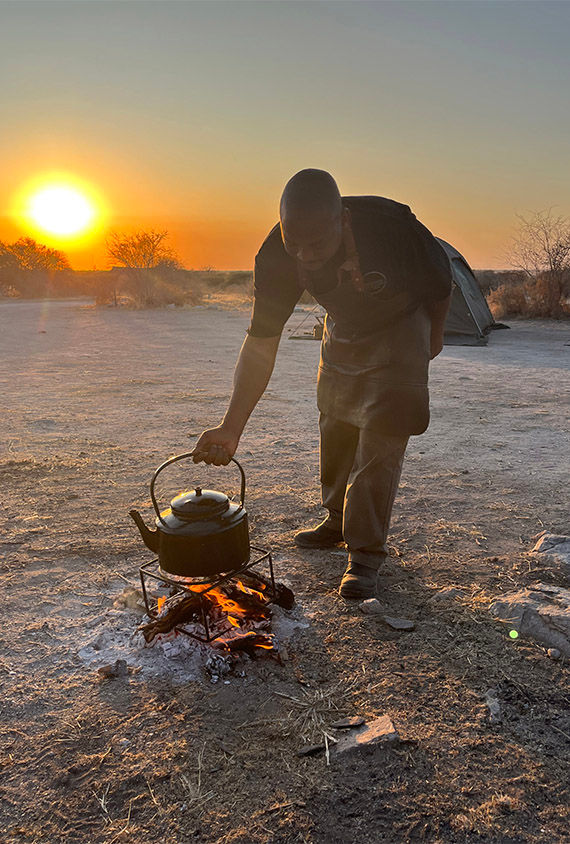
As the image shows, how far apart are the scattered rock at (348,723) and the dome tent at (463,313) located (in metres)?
11.3

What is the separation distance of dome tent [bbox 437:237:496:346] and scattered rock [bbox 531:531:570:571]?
9710 mm

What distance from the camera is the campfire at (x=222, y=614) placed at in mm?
2344

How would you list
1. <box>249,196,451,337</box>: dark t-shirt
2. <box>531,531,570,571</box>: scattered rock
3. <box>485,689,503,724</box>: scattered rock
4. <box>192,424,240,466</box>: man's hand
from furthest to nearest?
1. <box>531,531,570,571</box>: scattered rock
2. <box>249,196,451,337</box>: dark t-shirt
3. <box>192,424,240,466</box>: man's hand
4. <box>485,689,503,724</box>: scattered rock

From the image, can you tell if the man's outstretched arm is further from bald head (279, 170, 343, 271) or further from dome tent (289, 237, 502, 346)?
dome tent (289, 237, 502, 346)

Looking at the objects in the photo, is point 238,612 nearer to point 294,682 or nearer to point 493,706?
point 294,682

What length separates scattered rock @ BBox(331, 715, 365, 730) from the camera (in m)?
2.00

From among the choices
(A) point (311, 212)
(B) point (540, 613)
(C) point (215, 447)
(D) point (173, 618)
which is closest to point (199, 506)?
(C) point (215, 447)

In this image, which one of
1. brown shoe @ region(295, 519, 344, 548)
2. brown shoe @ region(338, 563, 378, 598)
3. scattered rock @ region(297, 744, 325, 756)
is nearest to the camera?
scattered rock @ region(297, 744, 325, 756)

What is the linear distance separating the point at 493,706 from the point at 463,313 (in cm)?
1182

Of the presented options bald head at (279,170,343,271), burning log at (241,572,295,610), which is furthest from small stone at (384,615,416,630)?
bald head at (279,170,343,271)

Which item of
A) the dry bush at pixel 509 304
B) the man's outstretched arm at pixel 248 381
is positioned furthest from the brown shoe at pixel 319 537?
the dry bush at pixel 509 304

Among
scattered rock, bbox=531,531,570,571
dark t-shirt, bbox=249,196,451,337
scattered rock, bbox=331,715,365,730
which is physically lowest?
scattered rock, bbox=331,715,365,730

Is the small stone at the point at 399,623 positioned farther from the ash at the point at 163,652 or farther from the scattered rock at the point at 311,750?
the scattered rock at the point at 311,750

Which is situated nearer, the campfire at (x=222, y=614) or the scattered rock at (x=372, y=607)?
the campfire at (x=222, y=614)
